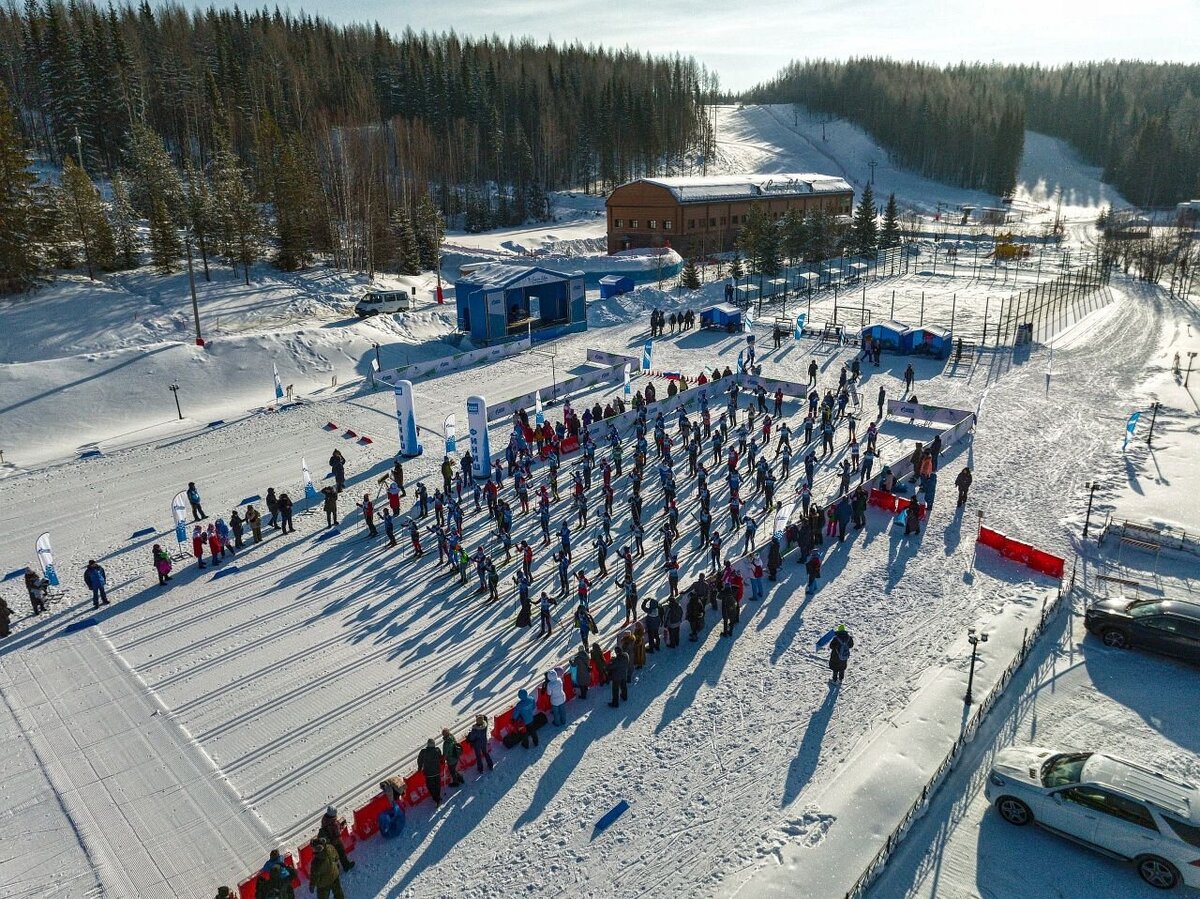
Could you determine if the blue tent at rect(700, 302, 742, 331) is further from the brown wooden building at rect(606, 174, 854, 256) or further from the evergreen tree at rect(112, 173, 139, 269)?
the evergreen tree at rect(112, 173, 139, 269)

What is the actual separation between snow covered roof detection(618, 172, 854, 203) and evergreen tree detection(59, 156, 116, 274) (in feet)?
106

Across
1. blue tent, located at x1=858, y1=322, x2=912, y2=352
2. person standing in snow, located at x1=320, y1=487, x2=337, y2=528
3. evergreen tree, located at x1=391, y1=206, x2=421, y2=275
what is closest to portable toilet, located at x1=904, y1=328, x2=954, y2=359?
blue tent, located at x1=858, y1=322, x2=912, y2=352

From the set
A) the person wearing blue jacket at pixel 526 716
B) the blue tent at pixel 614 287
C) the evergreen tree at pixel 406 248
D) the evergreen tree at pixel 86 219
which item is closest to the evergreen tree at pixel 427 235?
the evergreen tree at pixel 406 248

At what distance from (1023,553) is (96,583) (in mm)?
16658

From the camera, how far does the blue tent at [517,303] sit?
3125cm

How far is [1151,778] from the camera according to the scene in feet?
25.7

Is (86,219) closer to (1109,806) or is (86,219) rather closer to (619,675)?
(619,675)

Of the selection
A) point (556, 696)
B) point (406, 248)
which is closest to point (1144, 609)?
point (556, 696)

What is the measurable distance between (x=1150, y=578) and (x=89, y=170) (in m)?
65.3

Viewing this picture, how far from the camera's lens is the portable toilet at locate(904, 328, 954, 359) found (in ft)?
93.5

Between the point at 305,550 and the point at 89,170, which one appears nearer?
the point at 305,550

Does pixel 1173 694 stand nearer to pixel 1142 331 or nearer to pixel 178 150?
pixel 1142 331

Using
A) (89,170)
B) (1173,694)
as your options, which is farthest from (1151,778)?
(89,170)

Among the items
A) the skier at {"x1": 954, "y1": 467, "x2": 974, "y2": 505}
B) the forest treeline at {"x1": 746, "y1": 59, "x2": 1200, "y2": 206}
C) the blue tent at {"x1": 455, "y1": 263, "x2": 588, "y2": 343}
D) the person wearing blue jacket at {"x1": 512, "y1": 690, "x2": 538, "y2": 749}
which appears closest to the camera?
the person wearing blue jacket at {"x1": 512, "y1": 690, "x2": 538, "y2": 749}
